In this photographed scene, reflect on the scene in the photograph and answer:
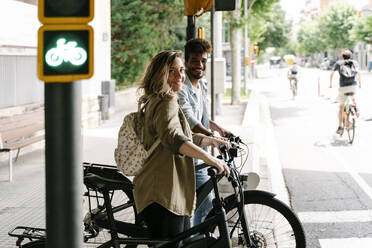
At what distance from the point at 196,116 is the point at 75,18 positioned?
218 centimetres

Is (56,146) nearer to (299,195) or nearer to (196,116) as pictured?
(196,116)

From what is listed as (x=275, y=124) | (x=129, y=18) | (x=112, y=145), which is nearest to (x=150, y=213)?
(x=112, y=145)

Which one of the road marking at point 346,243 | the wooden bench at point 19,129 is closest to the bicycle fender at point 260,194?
the road marking at point 346,243

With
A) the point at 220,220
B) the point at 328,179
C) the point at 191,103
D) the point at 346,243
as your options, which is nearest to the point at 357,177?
the point at 328,179

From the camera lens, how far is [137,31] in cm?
2758

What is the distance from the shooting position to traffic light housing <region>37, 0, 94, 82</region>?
2.80 meters

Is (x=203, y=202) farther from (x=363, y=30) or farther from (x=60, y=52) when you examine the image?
(x=363, y=30)

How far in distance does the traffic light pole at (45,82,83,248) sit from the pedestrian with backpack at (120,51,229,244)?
0.77 m

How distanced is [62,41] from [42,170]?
7.26 metres

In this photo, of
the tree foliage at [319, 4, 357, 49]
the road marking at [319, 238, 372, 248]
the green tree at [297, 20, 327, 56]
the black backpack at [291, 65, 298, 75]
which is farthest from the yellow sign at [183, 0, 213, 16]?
the green tree at [297, 20, 327, 56]

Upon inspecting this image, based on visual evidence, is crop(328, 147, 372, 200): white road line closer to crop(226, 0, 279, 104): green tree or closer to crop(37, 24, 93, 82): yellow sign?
crop(37, 24, 93, 82): yellow sign

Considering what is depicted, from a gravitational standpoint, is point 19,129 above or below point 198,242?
above

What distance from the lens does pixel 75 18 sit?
9.24 feet

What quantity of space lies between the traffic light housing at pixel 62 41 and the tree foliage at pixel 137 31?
24.1 meters
